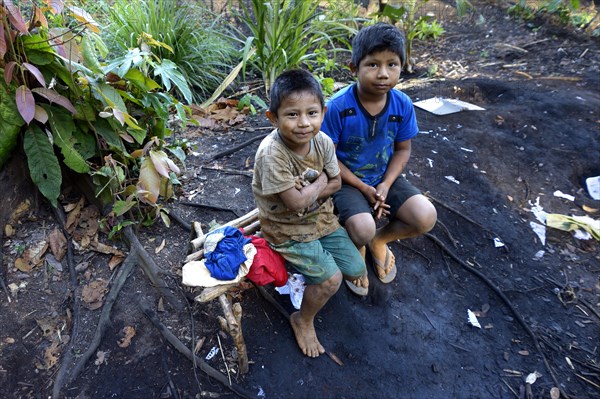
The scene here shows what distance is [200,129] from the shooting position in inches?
166

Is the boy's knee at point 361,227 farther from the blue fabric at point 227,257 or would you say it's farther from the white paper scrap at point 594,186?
the white paper scrap at point 594,186

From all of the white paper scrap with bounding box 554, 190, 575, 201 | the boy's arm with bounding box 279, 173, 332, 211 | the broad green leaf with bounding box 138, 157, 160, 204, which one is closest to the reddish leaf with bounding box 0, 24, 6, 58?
the broad green leaf with bounding box 138, 157, 160, 204

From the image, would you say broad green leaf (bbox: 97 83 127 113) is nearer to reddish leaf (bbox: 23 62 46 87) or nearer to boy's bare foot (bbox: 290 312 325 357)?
reddish leaf (bbox: 23 62 46 87)

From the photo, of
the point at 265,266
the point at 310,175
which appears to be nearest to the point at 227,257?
the point at 265,266

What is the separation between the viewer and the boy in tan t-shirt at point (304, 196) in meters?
2.03

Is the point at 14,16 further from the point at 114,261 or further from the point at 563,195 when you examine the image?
the point at 563,195

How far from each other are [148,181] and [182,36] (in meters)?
3.16

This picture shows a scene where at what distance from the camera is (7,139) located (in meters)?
2.27

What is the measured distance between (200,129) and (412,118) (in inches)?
91.4

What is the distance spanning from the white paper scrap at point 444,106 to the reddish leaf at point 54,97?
3836 mm

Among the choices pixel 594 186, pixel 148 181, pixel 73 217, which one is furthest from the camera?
pixel 594 186

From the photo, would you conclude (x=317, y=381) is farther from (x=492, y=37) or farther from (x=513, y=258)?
(x=492, y=37)

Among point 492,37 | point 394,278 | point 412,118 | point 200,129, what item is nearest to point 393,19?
point 492,37

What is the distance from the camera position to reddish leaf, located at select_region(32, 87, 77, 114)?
7.18 feet
